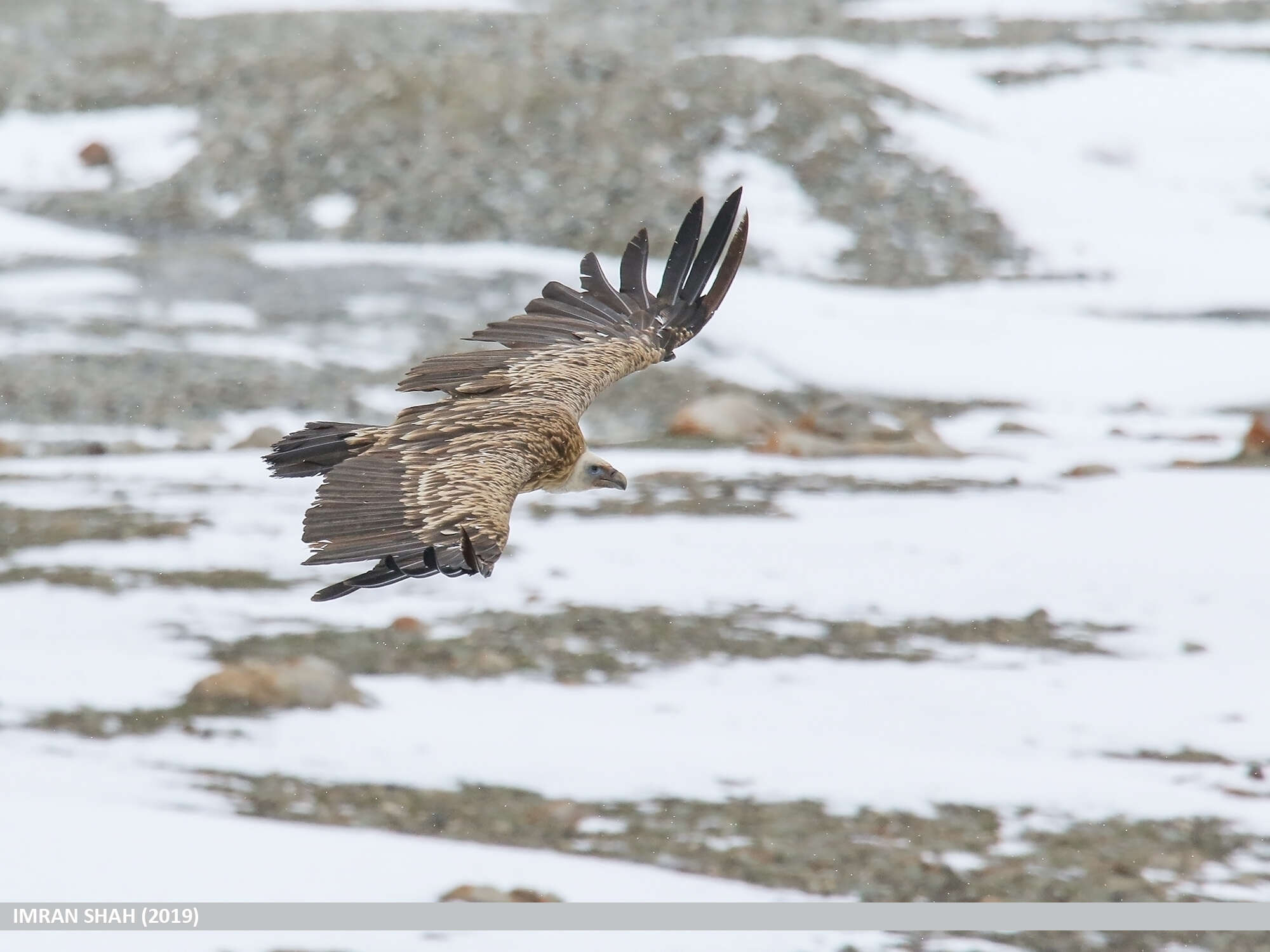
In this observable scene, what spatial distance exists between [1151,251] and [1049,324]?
3937 millimetres

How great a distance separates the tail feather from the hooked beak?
119 centimetres

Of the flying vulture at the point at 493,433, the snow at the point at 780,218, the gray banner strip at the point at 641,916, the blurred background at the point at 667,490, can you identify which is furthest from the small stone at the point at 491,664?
the snow at the point at 780,218

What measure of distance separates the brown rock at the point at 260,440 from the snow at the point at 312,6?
875 inches

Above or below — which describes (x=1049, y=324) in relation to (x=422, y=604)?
above

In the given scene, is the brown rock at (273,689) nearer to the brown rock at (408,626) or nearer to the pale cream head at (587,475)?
the brown rock at (408,626)

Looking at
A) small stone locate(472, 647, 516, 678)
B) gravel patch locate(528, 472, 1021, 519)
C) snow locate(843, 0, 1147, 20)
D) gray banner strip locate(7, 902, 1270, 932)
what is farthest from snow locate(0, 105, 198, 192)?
gray banner strip locate(7, 902, 1270, 932)

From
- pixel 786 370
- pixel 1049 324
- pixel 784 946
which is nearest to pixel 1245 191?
pixel 1049 324

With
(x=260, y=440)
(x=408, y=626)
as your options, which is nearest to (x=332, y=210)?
(x=260, y=440)

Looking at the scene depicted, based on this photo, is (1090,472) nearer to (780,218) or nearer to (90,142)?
(780,218)

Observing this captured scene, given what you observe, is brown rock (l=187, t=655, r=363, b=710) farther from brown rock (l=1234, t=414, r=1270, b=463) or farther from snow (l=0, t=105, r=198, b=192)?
snow (l=0, t=105, r=198, b=192)

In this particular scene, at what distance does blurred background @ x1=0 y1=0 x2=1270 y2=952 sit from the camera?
32.7ft

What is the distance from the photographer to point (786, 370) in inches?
873

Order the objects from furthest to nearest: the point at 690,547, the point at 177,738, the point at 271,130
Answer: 1. the point at 271,130
2. the point at 690,547
3. the point at 177,738

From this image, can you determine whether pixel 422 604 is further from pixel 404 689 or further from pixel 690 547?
pixel 690 547
